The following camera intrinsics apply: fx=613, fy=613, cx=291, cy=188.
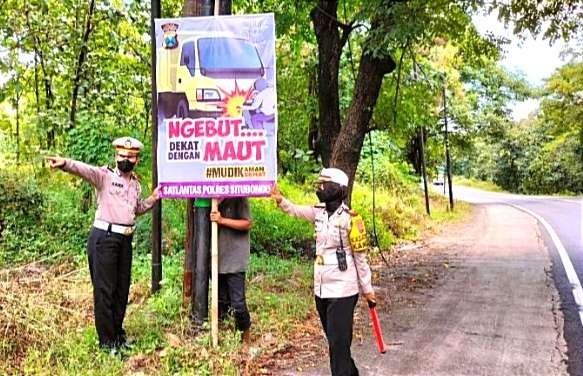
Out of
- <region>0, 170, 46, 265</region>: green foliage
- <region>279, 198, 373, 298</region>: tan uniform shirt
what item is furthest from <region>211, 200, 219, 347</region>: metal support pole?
<region>0, 170, 46, 265</region>: green foliage

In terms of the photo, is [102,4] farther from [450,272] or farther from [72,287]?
[450,272]

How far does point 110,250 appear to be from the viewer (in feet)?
17.7

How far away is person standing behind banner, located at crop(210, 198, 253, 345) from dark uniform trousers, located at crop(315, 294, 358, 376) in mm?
1335

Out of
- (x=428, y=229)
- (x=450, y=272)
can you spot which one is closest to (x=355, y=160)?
(x=450, y=272)

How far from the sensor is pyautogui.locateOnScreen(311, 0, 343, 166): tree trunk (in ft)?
34.2

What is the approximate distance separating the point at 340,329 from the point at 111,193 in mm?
2380

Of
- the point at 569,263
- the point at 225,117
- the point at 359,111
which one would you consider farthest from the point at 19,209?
the point at 569,263

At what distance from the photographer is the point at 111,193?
5469mm

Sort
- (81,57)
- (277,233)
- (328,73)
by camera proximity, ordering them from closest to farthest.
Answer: (328,73), (277,233), (81,57)

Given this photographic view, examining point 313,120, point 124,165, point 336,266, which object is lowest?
point 336,266

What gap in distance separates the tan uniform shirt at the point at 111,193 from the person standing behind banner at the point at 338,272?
189cm

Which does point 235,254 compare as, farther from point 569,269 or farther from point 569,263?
point 569,263

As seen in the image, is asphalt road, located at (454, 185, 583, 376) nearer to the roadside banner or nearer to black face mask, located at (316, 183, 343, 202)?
black face mask, located at (316, 183, 343, 202)

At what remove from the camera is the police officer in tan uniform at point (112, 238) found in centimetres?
540
